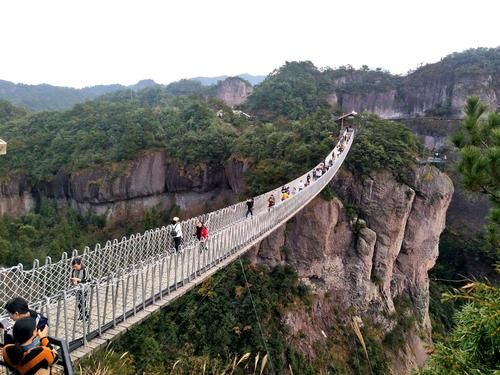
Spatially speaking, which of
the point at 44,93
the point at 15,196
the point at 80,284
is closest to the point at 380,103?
the point at 15,196

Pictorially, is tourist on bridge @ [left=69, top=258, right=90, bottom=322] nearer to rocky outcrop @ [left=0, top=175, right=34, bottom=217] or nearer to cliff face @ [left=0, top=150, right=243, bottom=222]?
cliff face @ [left=0, top=150, right=243, bottom=222]

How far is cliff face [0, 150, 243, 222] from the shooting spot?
954 inches

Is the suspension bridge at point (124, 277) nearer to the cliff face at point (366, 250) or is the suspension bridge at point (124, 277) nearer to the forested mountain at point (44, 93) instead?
the cliff face at point (366, 250)

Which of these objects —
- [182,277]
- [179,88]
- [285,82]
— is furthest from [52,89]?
[182,277]

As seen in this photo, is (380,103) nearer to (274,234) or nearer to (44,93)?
(274,234)

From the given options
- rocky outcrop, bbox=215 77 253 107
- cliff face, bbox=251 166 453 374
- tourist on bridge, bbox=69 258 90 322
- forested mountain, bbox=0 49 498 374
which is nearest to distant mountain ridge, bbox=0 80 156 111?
rocky outcrop, bbox=215 77 253 107

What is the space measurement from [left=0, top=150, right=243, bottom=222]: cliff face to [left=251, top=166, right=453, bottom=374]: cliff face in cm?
697

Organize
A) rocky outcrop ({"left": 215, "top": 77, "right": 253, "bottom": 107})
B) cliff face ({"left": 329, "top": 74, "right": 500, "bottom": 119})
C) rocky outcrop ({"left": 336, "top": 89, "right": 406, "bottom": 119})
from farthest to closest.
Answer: rocky outcrop ({"left": 215, "top": 77, "right": 253, "bottom": 107}) → rocky outcrop ({"left": 336, "top": 89, "right": 406, "bottom": 119}) → cliff face ({"left": 329, "top": 74, "right": 500, "bottom": 119})

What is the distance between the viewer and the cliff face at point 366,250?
1684 cm

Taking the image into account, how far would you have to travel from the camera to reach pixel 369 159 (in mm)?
18516

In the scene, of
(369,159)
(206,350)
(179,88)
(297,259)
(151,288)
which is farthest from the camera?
(179,88)

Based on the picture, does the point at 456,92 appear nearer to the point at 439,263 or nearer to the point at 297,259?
the point at 439,263

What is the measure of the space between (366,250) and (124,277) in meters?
14.6

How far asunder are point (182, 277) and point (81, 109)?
111ft
